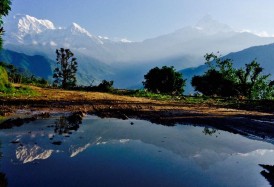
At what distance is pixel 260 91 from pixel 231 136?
63866 millimetres

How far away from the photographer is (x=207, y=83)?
83.1 metres

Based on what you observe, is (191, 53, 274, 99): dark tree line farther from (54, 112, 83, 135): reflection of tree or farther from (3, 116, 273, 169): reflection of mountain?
(3, 116, 273, 169): reflection of mountain

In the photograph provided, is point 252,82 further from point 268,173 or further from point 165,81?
point 268,173

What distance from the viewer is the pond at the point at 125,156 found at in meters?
9.71

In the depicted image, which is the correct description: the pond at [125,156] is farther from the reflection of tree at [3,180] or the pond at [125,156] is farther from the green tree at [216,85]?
the green tree at [216,85]

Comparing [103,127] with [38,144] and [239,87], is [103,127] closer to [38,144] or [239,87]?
[38,144]

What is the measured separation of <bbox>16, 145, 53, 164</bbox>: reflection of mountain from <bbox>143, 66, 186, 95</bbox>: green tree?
6855 cm

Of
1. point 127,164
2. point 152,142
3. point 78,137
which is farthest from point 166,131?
point 127,164

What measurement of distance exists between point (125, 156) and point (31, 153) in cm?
329

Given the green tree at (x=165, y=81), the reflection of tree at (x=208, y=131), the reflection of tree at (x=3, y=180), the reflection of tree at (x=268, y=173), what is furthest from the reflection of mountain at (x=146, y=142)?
the green tree at (x=165, y=81)

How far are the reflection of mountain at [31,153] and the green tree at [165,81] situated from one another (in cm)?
6855

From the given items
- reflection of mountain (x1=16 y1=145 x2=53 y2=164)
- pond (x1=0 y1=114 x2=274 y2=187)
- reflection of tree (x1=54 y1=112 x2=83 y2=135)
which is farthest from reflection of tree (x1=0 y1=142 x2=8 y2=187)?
reflection of tree (x1=54 y1=112 x2=83 y2=135)

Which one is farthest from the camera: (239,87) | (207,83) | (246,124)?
(207,83)

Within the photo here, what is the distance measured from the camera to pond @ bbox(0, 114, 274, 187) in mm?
9711
